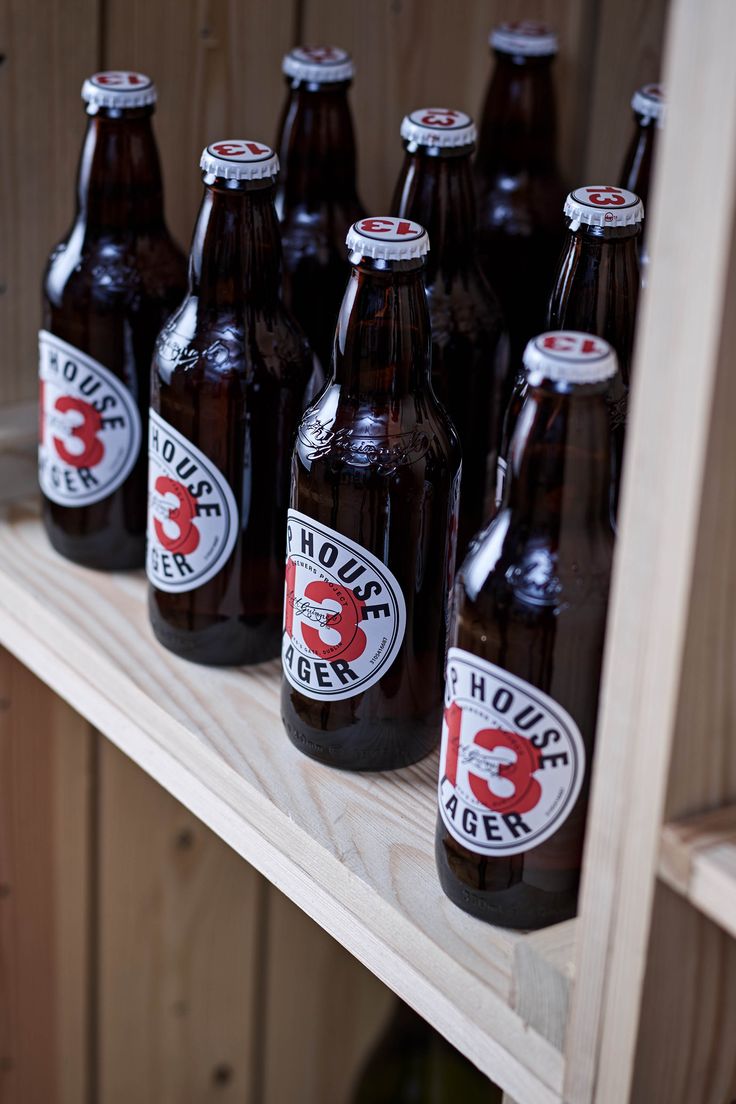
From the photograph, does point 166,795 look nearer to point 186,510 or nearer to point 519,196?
point 186,510

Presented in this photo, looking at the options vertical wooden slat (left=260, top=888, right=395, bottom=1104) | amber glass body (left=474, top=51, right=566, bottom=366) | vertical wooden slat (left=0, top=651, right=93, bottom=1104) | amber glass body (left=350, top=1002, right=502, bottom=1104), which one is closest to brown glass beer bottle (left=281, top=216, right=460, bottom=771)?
amber glass body (left=474, top=51, right=566, bottom=366)

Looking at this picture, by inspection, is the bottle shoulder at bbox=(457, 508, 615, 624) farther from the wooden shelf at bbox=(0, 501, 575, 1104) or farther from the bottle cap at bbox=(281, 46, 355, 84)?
the bottle cap at bbox=(281, 46, 355, 84)

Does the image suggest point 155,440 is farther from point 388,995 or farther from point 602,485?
point 388,995

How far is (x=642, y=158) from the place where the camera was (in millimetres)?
923

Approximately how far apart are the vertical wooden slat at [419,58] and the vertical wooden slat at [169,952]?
0.53m

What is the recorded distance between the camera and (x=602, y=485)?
2.10 feet

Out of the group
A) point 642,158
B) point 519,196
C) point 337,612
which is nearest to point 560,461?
point 337,612

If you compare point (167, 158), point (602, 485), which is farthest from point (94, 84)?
point (602, 485)

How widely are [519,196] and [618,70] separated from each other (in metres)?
0.12

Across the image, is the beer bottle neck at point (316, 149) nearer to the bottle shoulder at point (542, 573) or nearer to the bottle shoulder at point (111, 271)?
the bottle shoulder at point (111, 271)

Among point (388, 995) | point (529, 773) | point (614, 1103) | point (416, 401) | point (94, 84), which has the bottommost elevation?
point (388, 995)

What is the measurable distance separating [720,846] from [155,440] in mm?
422

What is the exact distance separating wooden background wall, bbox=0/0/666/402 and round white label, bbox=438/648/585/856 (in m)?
0.53

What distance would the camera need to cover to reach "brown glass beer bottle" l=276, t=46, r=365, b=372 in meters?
0.95
